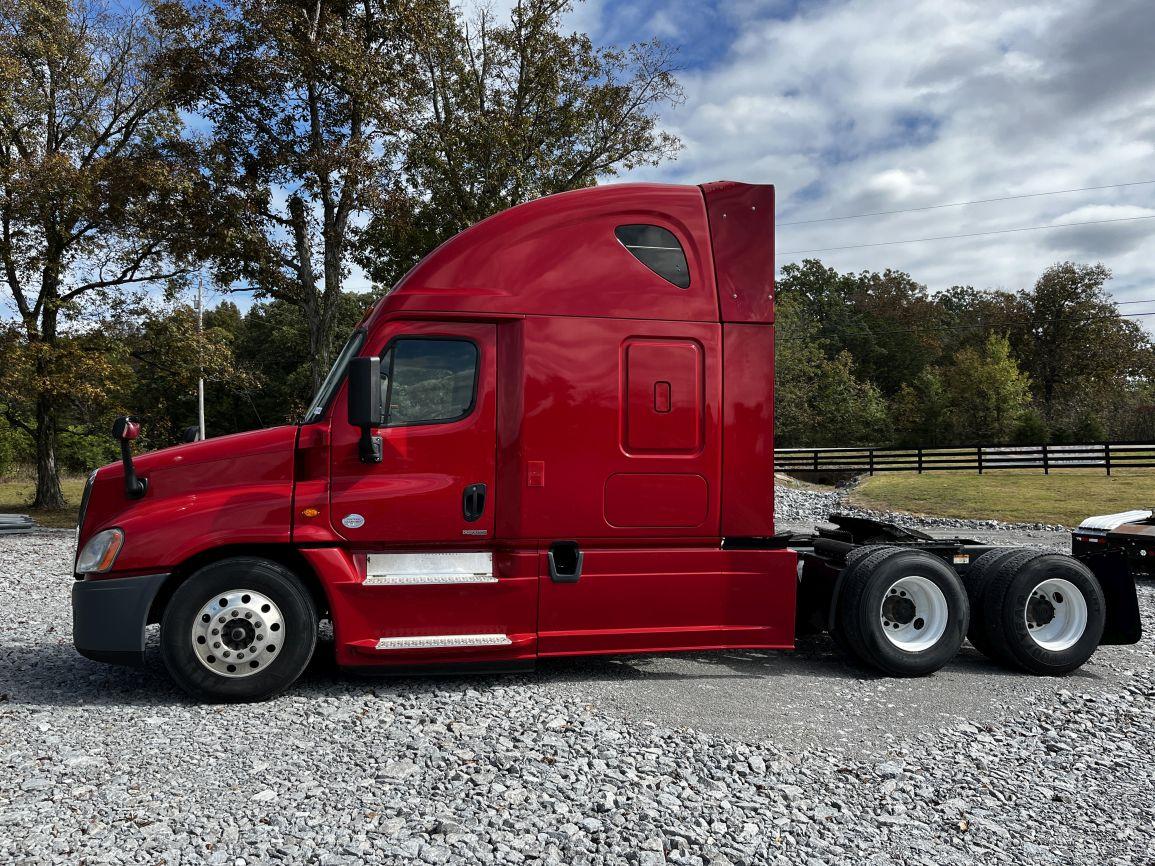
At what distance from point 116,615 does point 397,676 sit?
6.11ft

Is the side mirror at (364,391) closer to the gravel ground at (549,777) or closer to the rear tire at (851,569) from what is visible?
the gravel ground at (549,777)

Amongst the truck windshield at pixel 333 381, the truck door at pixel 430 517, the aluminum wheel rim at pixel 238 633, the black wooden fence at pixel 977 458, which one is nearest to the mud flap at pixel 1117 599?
the truck door at pixel 430 517

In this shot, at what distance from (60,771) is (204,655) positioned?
1.09 meters

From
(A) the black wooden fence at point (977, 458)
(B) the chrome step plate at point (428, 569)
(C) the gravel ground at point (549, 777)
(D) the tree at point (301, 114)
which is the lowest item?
(C) the gravel ground at point (549, 777)

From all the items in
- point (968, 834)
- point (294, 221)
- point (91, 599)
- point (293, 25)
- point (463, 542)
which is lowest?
point (968, 834)

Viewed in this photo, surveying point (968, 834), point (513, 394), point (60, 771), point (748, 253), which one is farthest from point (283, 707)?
point (748, 253)

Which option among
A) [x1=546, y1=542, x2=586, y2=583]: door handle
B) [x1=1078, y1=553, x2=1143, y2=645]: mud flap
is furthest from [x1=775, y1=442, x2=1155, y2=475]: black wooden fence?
[x1=546, y1=542, x2=586, y2=583]: door handle

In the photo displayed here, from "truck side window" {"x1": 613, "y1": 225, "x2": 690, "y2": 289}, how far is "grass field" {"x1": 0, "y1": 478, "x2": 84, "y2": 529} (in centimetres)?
1648

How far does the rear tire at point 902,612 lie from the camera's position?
18.9ft

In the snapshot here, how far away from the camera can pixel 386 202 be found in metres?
16.2

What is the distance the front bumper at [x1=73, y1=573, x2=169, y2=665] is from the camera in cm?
507

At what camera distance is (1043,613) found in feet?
20.0

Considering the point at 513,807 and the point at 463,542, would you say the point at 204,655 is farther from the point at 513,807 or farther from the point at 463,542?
the point at 513,807

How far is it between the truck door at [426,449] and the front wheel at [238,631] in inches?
23.0
